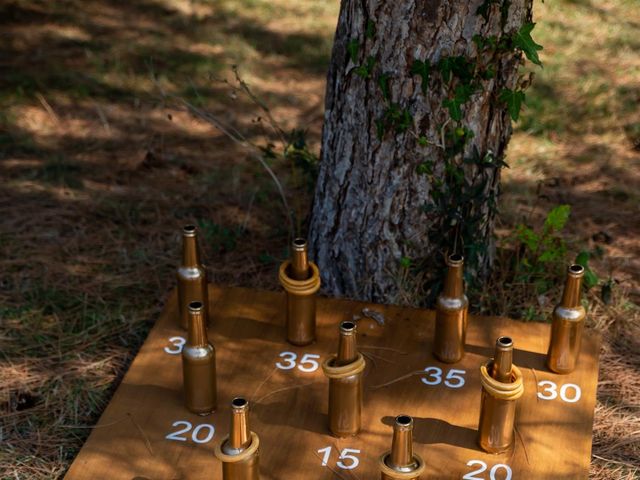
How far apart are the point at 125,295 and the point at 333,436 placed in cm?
145

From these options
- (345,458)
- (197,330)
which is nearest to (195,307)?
(197,330)

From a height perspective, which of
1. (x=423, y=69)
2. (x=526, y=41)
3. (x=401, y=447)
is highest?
(x=526, y=41)

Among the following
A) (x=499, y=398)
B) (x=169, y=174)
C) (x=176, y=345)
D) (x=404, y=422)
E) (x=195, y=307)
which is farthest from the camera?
(x=169, y=174)

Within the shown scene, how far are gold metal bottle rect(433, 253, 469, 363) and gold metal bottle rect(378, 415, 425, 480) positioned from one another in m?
0.82

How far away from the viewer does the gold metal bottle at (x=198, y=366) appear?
10.5ft

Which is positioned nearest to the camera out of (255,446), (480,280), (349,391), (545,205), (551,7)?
(255,446)

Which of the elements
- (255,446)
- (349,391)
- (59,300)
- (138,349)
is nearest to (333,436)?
(349,391)

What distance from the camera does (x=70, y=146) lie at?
5.50 meters

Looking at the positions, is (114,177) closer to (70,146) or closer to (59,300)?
(70,146)

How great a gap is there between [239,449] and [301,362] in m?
0.86

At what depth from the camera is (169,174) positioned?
5270mm

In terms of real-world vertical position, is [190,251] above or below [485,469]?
above

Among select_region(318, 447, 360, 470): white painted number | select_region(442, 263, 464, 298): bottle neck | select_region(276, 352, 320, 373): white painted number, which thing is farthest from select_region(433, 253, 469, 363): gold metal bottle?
select_region(318, 447, 360, 470): white painted number

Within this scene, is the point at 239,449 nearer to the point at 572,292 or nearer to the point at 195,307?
the point at 195,307
